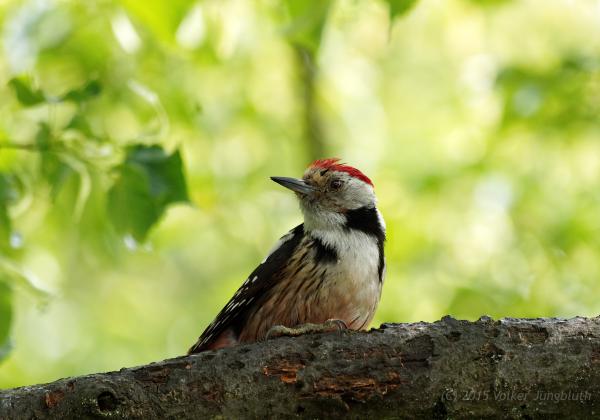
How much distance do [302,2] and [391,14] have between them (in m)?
0.52

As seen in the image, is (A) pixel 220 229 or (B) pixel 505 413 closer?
(B) pixel 505 413

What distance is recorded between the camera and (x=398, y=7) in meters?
3.93

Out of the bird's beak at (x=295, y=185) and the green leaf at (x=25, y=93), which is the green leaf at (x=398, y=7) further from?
the green leaf at (x=25, y=93)

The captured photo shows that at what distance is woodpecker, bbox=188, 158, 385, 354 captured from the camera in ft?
15.0

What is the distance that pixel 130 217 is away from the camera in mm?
4305

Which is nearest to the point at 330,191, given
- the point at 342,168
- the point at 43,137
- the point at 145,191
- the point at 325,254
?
the point at 342,168

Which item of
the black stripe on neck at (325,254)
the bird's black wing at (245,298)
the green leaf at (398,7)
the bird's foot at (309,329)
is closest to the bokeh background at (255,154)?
the green leaf at (398,7)

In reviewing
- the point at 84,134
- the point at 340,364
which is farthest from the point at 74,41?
the point at 340,364

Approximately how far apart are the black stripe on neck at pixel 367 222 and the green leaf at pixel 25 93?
2058 millimetres

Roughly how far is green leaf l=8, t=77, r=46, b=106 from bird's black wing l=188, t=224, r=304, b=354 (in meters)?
1.59

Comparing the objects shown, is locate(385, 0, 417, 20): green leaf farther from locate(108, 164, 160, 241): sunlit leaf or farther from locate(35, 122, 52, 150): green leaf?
locate(35, 122, 52, 150): green leaf

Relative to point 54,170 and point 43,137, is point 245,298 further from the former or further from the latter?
point 43,137

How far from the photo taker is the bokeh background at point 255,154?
4.38 meters

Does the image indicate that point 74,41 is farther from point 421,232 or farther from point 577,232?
point 577,232
